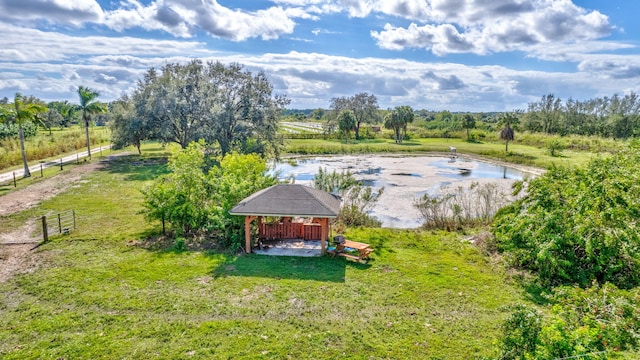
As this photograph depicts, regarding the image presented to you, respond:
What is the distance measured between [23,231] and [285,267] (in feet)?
35.1

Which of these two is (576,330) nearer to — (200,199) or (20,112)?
(200,199)

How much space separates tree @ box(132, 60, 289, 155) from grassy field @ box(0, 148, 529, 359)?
16732mm

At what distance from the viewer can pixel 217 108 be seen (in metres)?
29.2

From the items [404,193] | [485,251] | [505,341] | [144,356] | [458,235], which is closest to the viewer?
[505,341]

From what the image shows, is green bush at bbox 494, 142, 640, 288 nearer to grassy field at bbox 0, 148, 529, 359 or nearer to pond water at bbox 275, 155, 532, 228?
grassy field at bbox 0, 148, 529, 359

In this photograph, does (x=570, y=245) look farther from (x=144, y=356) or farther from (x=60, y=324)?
(x=60, y=324)

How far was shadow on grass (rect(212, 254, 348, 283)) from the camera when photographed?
34.9ft

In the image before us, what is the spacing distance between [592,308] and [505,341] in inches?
92.9

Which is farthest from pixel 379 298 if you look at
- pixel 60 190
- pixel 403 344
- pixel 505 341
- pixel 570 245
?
pixel 60 190

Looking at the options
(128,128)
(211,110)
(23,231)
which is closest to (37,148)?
(128,128)

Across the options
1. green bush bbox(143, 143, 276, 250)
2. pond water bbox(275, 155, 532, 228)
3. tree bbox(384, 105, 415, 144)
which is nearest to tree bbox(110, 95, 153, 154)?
pond water bbox(275, 155, 532, 228)

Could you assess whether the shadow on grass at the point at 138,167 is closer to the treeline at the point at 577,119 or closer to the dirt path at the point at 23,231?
the dirt path at the point at 23,231

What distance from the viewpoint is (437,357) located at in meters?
7.05

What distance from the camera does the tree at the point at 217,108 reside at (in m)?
29.2
